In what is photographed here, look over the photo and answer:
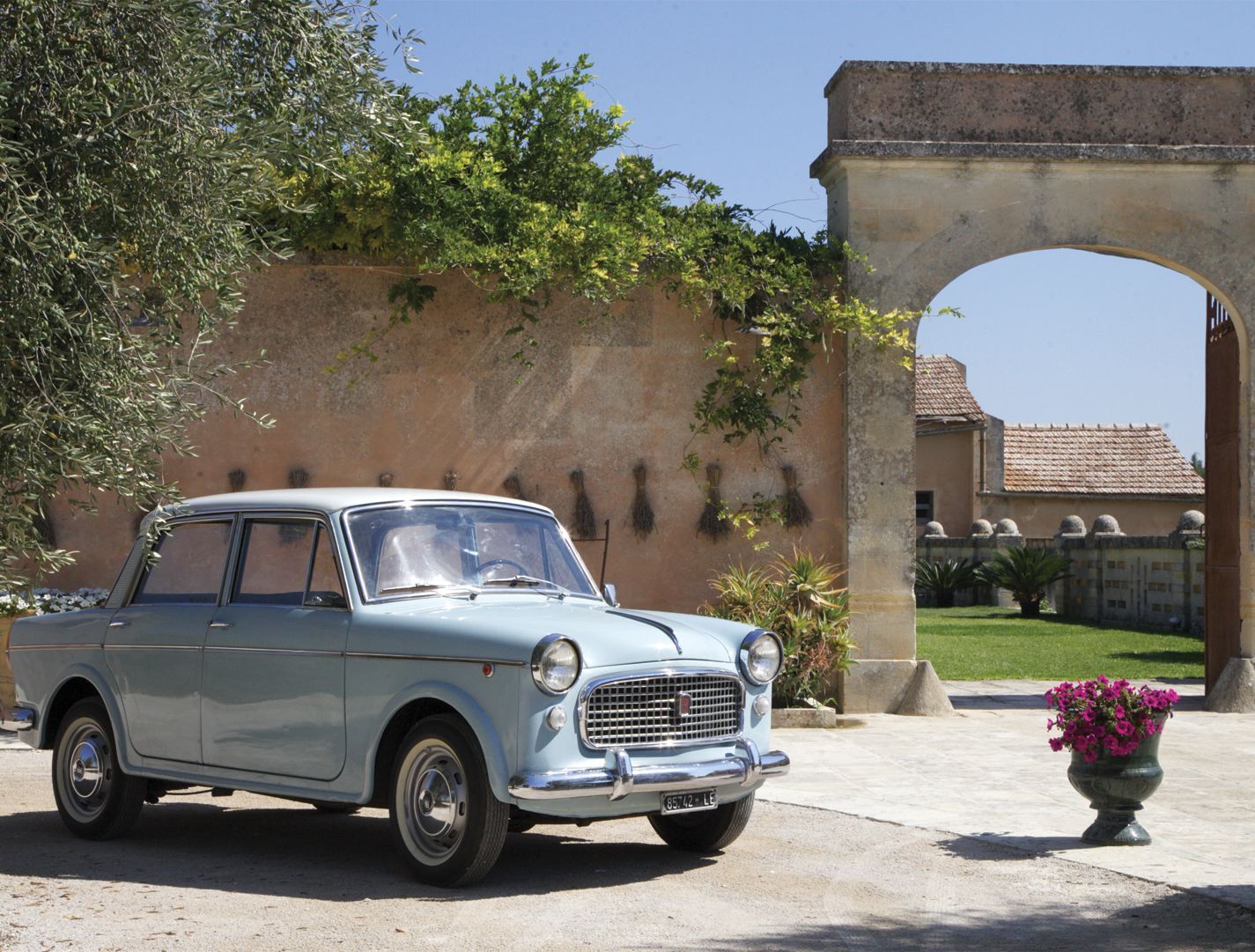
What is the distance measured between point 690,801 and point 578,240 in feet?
21.2

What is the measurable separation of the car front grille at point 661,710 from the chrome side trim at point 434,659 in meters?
0.34

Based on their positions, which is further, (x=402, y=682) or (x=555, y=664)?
(x=402, y=682)

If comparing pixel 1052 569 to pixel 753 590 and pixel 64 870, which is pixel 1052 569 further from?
pixel 64 870

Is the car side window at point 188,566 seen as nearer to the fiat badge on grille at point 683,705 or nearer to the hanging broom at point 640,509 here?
the fiat badge on grille at point 683,705

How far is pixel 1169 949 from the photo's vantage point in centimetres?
525

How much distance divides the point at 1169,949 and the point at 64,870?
4.45 m

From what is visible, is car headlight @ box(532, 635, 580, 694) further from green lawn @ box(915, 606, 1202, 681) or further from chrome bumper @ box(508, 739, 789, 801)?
green lawn @ box(915, 606, 1202, 681)

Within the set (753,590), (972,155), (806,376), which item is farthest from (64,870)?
(972,155)

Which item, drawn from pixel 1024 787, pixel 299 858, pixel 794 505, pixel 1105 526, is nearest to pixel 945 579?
pixel 1105 526

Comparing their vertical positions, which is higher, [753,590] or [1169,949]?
[753,590]

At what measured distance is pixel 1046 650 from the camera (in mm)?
19859

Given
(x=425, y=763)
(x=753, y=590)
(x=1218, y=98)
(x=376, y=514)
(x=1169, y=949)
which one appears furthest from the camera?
(x=1218, y=98)

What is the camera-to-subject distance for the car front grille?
6.00m

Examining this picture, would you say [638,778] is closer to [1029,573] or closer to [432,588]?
[432,588]
